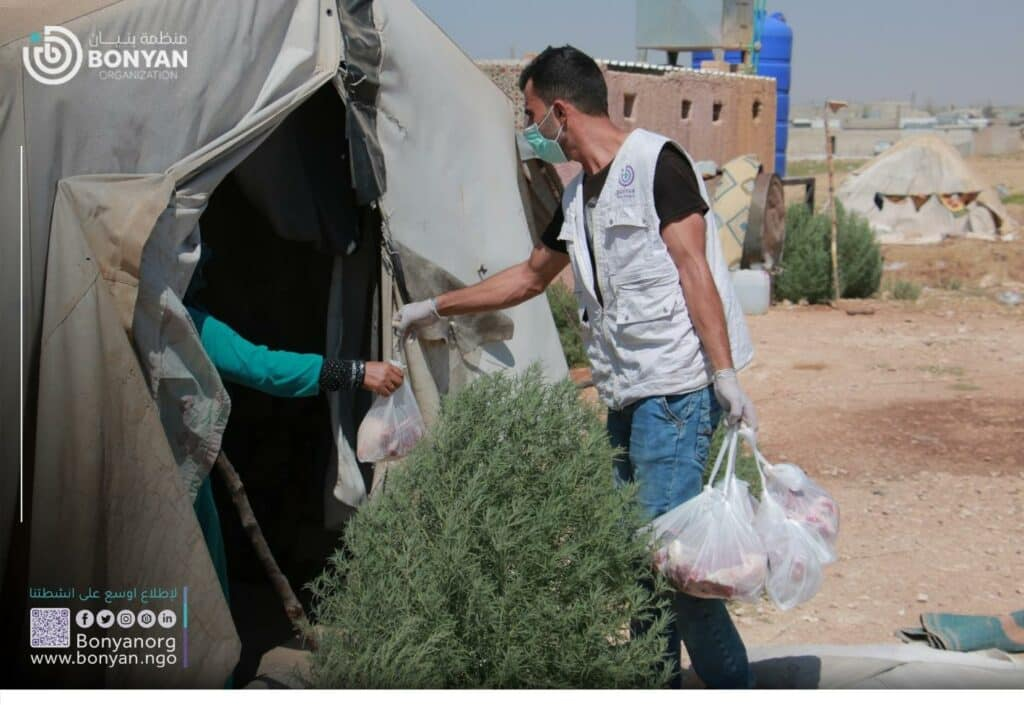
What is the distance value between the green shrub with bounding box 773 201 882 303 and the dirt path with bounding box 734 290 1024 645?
20.0 inches

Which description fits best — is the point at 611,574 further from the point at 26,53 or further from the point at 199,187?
the point at 26,53

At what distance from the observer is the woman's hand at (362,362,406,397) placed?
365 cm

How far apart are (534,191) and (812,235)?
28.0ft

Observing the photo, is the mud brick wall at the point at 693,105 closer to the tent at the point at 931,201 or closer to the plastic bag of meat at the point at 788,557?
the tent at the point at 931,201

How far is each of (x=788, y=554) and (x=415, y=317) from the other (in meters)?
1.43

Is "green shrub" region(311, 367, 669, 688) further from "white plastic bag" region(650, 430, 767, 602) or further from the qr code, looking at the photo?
the qr code

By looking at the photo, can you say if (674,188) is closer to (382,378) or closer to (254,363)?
(382,378)

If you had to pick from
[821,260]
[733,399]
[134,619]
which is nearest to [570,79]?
[733,399]

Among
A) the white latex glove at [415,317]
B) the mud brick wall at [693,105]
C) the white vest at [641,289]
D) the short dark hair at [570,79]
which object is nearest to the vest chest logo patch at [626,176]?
the white vest at [641,289]

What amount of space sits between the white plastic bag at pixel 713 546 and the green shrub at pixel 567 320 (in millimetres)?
5387

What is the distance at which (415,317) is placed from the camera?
383cm

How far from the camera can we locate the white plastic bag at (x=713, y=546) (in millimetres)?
2934

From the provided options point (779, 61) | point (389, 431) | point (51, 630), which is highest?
point (779, 61)

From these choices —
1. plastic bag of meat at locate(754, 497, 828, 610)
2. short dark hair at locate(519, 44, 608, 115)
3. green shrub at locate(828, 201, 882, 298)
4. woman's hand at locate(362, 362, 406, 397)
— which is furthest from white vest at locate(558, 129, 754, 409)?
green shrub at locate(828, 201, 882, 298)
